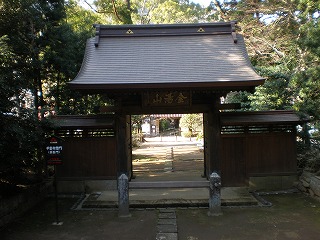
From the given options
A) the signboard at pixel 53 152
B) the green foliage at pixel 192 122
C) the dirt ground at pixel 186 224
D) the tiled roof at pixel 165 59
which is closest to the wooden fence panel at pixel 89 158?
the dirt ground at pixel 186 224

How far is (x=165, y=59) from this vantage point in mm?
9695

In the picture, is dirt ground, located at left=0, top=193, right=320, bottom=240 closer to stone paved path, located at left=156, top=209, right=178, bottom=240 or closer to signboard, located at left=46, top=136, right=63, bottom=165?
stone paved path, located at left=156, top=209, right=178, bottom=240

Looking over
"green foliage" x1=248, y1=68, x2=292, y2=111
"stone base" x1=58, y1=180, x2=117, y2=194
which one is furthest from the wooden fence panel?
"green foliage" x1=248, y1=68, x2=292, y2=111

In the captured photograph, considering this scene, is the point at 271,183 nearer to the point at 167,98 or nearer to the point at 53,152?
the point at 167,98

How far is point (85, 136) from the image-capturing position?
1009 centimetres

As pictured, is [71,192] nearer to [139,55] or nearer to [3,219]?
[3,219]

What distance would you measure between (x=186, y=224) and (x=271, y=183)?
4291 millimetres

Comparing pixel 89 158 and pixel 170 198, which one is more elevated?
pixel 89 158

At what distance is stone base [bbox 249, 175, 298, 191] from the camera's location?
9.96 m

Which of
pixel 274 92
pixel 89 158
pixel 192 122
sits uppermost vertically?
pixel 274 92

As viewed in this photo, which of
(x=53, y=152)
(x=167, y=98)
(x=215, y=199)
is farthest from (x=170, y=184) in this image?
(x=53, y=152)

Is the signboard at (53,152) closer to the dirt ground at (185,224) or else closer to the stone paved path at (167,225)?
the dirt ground at (185,224)

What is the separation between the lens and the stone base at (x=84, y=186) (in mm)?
10031

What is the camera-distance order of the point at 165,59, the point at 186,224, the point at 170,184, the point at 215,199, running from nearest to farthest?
the point at 186,224
the point at 215,199
the point at 170,184
the point at 165,59
